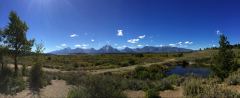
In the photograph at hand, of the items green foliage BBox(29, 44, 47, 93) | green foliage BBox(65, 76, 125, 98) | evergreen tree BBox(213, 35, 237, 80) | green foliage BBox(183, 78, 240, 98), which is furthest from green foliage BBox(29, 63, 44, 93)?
evergreen tree BBox(213, 35, 237, 80)

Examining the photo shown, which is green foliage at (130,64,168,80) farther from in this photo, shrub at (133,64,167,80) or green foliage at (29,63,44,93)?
green foliage at (29,63,44,93)

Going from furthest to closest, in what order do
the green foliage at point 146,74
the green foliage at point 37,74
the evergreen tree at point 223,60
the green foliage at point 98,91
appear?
the green foliage at point 146,74, the evergreen tree at point 223,60, the green foliage at point 37,74, the green foliage at point 98,91

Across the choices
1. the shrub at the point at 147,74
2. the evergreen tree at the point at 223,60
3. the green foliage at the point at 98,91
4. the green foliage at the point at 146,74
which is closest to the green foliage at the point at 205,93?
the green foliage at the point at 98,91

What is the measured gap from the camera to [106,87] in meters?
13.3

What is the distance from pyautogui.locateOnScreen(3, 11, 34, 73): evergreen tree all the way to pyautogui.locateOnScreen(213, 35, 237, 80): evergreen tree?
21678 millimetres

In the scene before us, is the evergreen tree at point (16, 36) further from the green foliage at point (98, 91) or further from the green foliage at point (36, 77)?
the green foliage at point (98, 91)

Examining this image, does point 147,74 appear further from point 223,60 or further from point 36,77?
point 36,77

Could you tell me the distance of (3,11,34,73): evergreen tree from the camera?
103ft

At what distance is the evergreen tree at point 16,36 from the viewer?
103 ft

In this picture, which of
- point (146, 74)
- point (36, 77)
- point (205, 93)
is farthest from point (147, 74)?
point (205, 93)

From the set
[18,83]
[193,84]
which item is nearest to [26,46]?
[18,83]

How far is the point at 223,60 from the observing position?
78.7ft

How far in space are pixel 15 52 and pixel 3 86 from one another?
49.4ft

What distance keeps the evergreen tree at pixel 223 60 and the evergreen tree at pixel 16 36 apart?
21.7m
